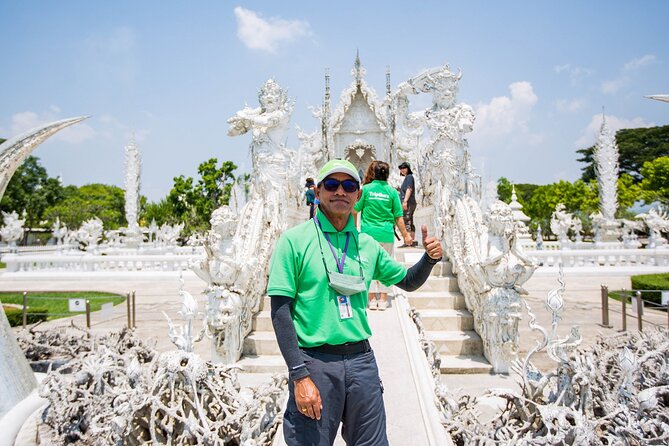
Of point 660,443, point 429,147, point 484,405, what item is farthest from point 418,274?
point 429,147

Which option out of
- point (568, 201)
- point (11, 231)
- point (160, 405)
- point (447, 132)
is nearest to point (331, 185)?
point (160, 405)

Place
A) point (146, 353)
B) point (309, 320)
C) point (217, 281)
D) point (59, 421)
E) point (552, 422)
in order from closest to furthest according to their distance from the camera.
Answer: point (309, 320), point (552, 422), point (59, 421), point (146, 353), point (217, 281)

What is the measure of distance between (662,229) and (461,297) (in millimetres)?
17511

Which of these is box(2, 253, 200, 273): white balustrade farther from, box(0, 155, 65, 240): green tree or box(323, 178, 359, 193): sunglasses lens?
box(0, 155, 65, 240): green tree

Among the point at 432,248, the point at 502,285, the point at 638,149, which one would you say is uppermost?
the point at 638,149

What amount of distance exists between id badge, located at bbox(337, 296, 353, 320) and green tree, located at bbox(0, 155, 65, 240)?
155ft

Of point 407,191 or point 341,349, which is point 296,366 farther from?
point 407,191

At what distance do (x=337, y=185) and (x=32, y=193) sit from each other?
50.7 metres

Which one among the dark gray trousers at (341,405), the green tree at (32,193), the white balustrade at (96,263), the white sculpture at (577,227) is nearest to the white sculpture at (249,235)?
the dark gray trousers at (341,405)

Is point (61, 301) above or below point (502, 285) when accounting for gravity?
below

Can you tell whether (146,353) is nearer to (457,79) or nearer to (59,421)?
(59,421)

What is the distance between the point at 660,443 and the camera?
278 centimetres

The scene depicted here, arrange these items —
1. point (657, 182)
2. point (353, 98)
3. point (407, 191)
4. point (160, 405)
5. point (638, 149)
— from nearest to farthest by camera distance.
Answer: point (160, 405) < point (407, 191) < point (353, 98) < point (657, 182) < point (638, 149)

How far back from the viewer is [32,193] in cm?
4353
